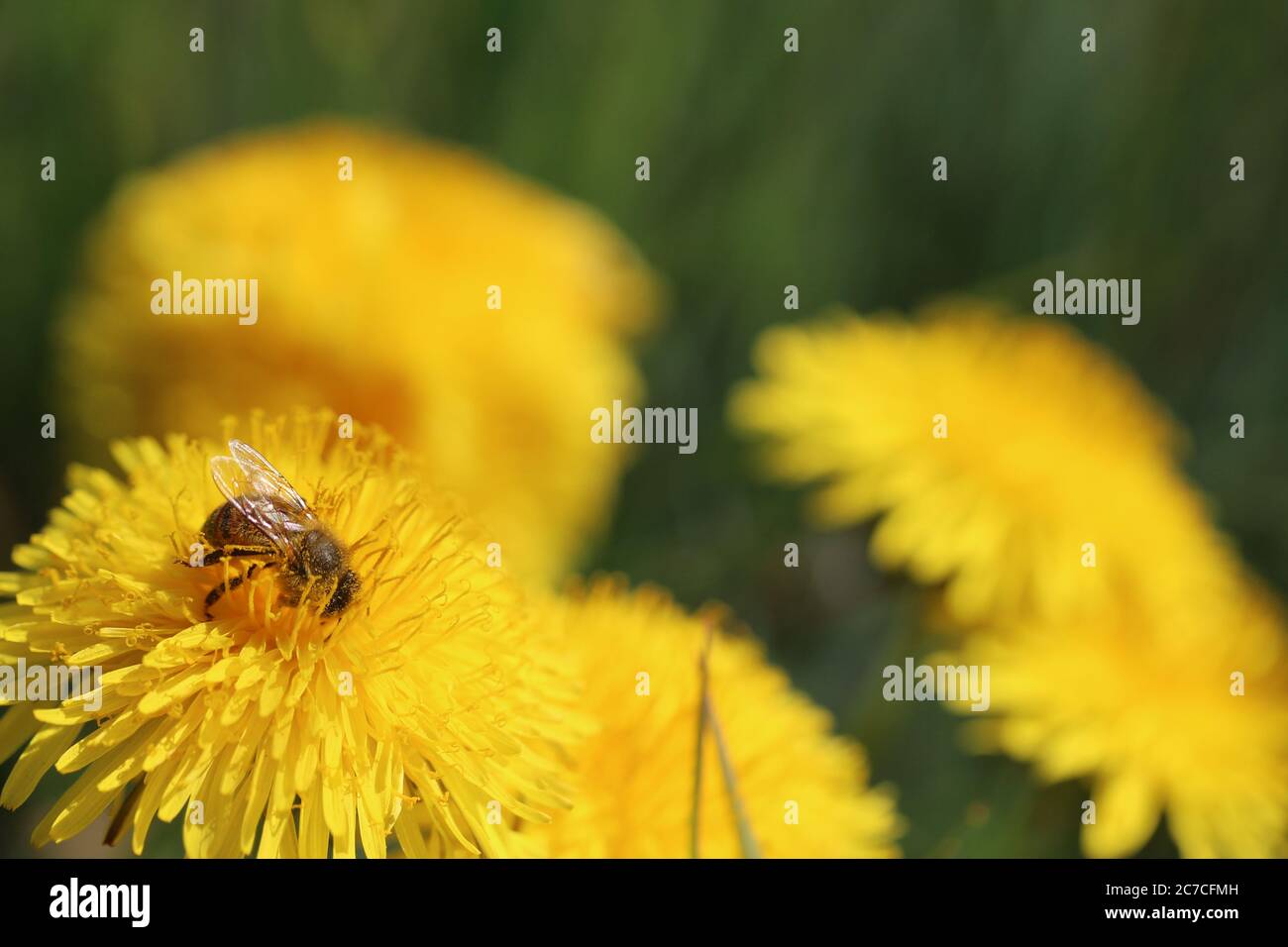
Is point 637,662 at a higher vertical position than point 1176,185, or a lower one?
lower

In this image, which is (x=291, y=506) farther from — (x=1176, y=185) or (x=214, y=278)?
(x=1176, y=185)

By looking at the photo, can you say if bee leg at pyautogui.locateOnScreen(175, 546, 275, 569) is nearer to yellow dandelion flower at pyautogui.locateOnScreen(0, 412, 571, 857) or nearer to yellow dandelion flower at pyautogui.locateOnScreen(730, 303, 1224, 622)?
yellow dandelion flower at pyautogui.locateOnScreen(0, 412, 571, 857)

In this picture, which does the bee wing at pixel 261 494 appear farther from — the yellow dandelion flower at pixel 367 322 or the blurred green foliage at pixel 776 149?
the blurred green foliage at pixel 776 149

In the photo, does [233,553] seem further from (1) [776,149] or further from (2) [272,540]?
(1) [776,149]

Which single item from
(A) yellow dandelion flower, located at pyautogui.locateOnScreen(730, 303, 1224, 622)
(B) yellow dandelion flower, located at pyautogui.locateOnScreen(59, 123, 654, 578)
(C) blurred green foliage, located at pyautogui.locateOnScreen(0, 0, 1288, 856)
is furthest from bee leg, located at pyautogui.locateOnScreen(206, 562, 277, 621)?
(C) blurred green foliage, located at pyautogui.locateOnScreen(0, 0, 1288, 856)

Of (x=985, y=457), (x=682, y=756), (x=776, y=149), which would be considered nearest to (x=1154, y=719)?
(x=985, y=457)

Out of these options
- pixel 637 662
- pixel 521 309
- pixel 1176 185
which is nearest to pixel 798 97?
pixel 1176 185
